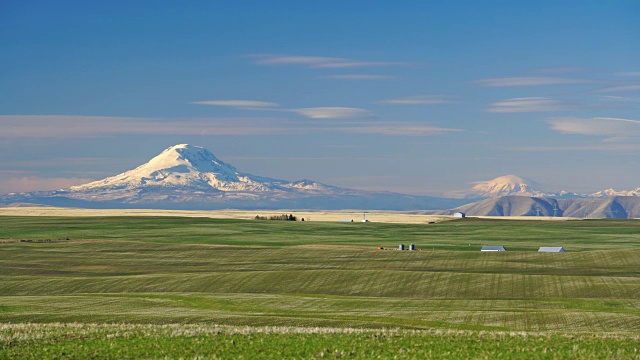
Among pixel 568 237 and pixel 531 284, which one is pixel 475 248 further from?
pixel 531 284

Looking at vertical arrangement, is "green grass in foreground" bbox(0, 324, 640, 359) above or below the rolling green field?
above

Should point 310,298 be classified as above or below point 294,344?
below

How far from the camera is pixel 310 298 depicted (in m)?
73.6

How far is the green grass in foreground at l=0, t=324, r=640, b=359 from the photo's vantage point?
33156 mm

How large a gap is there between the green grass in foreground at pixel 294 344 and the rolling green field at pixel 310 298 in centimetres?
9

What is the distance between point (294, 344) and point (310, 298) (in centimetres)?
3791

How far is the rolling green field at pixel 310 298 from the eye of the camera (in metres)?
35.8

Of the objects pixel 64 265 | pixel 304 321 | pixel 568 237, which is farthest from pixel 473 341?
pixel 568 237

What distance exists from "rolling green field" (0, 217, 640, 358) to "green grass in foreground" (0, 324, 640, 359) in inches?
3.4

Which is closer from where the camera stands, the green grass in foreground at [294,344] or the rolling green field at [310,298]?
the green grass in foreground at [294,344]

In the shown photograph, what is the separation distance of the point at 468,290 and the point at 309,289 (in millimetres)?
15332

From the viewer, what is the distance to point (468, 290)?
8588 cm

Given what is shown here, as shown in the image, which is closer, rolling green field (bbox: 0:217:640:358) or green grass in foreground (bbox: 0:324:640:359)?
green grass in foreground (bbox: 0:324:640:359)

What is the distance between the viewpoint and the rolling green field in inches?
1409
